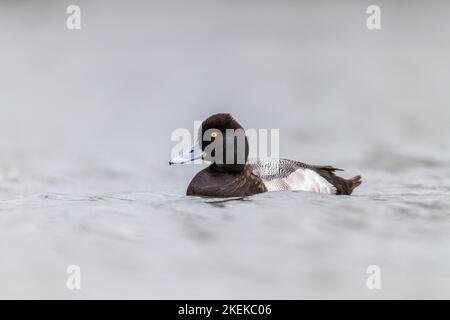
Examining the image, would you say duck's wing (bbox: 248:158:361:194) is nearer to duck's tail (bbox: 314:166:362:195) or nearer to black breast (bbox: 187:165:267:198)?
duck's tail (bbox: 314:166:362:195)

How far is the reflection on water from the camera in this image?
7.67 metres

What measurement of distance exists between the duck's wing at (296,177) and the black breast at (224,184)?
279 mm

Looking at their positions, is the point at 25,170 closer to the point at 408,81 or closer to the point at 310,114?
the point at 310,114

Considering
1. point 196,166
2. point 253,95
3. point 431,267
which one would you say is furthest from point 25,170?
point 431,267

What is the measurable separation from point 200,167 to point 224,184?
3.57 metres

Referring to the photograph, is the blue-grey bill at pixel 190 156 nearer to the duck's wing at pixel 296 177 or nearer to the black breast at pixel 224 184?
the black breast at pixel 224 184

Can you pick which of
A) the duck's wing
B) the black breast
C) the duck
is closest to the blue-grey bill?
the duck

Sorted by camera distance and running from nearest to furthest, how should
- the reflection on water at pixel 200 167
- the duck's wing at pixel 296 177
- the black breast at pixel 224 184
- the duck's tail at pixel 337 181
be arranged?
1. the reflection on water at pixel 200 167
2. the black breast at pixel 224 184
3. the duck's wing at pixel 296 177
4. the duck's tail at pixel 337 181

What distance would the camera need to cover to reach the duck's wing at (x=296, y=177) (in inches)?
421

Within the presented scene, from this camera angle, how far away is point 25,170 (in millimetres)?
12828

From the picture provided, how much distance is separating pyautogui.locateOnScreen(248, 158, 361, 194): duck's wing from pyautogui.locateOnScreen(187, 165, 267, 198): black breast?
279 millimetres

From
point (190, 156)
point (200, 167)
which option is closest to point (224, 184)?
point (190, 156)

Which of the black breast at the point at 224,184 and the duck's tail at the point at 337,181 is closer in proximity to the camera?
the black breast at the point at 224,184

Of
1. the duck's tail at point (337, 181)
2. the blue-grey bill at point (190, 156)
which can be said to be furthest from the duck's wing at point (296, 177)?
the blue-grey bill at point (190, 156)
